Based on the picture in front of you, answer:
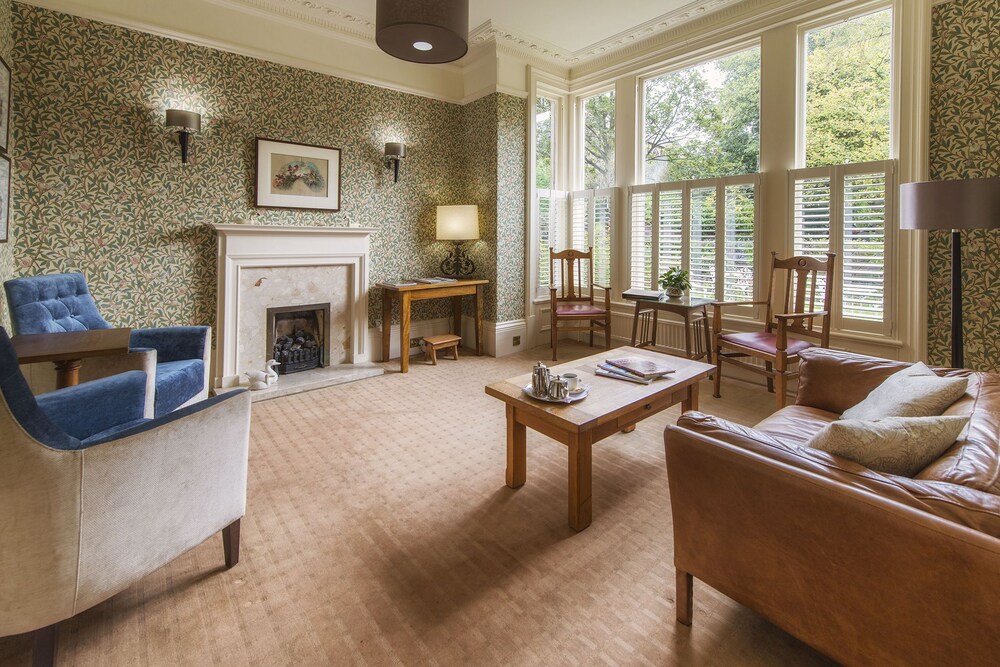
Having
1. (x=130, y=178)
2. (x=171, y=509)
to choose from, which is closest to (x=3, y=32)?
(x=130, y=178)

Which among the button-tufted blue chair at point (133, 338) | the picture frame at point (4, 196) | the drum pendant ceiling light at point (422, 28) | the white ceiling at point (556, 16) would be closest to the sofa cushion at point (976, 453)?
the drum pendant ceiling light at point (422, 28)

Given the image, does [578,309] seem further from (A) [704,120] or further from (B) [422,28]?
(B) [422,28]

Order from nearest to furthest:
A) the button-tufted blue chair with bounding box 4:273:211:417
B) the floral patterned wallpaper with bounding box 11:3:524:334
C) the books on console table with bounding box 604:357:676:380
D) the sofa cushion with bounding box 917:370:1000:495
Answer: the sofa cushion with bounding box 917:370:1000:495
the button-tufted blue chair with bounding box 4:273:211:417
the books on console table with bounding box 604:357:676:380
the floral patterned wallpaper with bounding box 11:3:524:334

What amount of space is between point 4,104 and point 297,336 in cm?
242

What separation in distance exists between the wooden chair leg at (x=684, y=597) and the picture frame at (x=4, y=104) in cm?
420

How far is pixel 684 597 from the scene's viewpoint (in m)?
1.56

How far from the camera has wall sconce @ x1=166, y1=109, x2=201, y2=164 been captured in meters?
3.55

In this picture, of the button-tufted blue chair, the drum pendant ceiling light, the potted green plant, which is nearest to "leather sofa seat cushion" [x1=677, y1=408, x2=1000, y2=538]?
the drum pendant ceiling light

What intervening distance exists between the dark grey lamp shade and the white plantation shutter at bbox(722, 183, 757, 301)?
62.1 inches

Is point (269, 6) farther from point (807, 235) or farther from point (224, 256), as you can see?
point (807, 235)

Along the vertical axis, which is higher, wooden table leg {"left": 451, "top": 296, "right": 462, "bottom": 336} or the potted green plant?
the potted green plant

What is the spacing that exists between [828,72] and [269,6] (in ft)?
14.8

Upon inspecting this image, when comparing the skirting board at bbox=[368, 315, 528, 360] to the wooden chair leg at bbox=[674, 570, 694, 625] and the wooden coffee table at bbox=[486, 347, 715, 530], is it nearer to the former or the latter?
the wooden coffee table at bbox=[486, 347, 715, 530]

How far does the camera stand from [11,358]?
1178 millimetres
